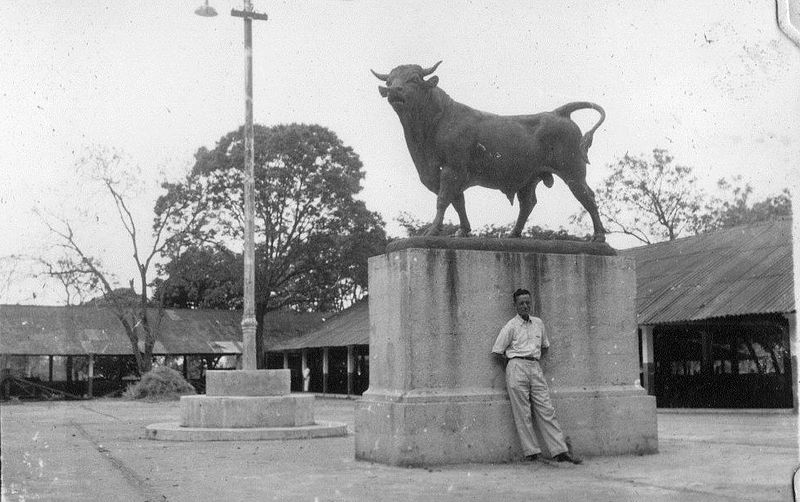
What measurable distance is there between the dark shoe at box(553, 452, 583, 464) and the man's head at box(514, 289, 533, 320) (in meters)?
1.17

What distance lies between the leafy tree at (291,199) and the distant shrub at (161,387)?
5220 millimetres

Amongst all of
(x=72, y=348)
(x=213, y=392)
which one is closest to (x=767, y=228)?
(x=213, y=392)

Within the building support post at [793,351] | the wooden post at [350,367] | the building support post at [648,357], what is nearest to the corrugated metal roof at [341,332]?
the wooden post at [350,367]

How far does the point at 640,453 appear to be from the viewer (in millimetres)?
8586

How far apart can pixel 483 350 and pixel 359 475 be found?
1.63 m

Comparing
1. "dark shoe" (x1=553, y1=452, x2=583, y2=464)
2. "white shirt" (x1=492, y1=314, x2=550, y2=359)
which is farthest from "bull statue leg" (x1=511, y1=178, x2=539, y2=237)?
"dark shoe" (x1=553, y1=452, x2=583, y2=464)

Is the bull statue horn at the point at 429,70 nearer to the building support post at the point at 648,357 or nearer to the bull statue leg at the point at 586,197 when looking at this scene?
the bull statue leg at the point at 586,197

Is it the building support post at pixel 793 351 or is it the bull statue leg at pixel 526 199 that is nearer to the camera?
the bull statue leg at pixel 526 199

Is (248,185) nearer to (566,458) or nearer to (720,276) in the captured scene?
(566,458)

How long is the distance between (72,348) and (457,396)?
1195 inches

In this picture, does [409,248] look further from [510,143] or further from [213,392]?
[213,392]

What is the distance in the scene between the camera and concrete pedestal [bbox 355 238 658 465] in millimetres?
7930

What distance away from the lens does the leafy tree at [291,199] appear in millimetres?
34625

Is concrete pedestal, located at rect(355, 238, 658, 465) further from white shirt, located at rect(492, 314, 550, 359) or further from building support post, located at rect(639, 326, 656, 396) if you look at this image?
building support post, located at rect(639, 326, 656, 396)
